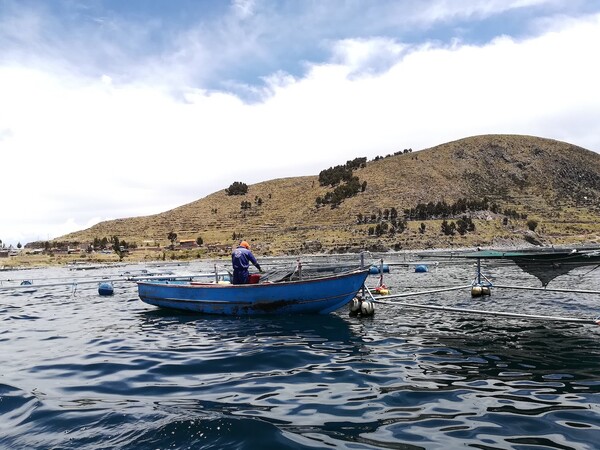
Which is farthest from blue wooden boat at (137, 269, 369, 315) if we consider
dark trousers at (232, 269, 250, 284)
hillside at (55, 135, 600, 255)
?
hillside at (55, 135, 600, 255)

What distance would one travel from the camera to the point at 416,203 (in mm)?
104188

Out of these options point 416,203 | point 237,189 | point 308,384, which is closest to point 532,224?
point 416,203

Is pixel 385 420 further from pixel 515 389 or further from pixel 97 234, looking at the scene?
pixel 97 234

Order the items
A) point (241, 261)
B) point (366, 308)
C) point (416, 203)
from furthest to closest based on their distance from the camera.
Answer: point (416, 203) < point (241, 261) < point (366, 308)

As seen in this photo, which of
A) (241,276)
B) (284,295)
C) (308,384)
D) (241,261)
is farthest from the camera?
(241,276)

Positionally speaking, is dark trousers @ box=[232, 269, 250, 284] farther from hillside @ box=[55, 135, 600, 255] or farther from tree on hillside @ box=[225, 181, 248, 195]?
tree on hillside @ box=[225, 181, 248, 195]

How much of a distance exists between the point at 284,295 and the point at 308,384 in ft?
25.8

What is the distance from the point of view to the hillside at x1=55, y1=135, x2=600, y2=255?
84.7 m

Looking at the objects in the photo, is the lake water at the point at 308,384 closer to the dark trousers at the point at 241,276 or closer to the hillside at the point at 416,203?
the dark trousers at the point at 241,276

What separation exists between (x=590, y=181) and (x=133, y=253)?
125 m

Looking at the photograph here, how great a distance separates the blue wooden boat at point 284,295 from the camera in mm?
15906

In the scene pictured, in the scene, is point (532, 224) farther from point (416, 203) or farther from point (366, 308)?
point (366, 308)

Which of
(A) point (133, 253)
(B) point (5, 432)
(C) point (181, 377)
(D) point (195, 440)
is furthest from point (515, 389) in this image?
(A) point (133, 253)

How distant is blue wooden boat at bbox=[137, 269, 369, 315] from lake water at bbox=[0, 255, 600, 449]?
1.95ft
